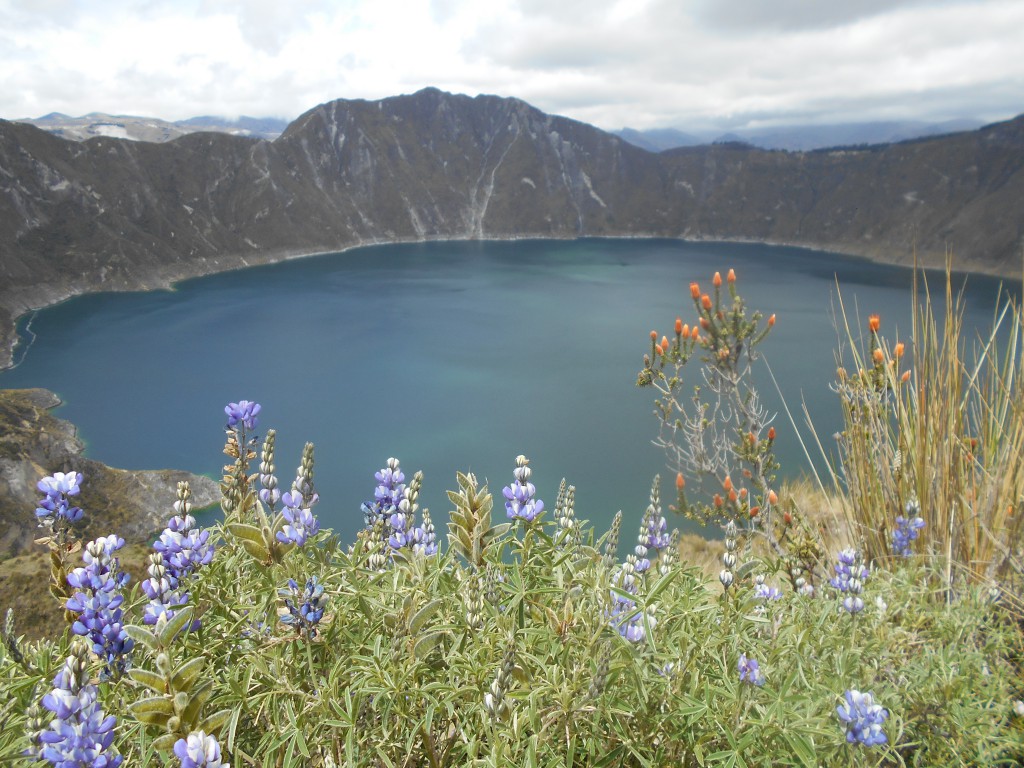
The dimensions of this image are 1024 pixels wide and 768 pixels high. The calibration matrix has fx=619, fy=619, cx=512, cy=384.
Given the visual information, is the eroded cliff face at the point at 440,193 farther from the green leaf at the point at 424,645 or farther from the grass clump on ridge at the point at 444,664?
the green leaf at the point at 424,645

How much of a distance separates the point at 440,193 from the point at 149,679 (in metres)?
101

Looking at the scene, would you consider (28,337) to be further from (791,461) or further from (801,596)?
(801,596)

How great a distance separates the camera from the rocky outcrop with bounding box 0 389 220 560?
51.2 feet

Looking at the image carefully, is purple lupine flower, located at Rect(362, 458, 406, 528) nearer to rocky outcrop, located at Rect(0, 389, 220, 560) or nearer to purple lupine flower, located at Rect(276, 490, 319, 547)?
purple lupine flower, located at Rect(276, 490, 319, 547)

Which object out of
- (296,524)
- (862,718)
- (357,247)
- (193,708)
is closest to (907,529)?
(862,718)

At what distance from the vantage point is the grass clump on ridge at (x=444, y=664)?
4.04 ft

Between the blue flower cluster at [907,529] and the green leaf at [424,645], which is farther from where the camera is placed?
the blue flower cluster at [907,529]

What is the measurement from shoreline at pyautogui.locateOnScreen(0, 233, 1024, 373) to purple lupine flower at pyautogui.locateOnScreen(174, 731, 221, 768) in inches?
781

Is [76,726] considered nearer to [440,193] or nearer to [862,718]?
[862,718]

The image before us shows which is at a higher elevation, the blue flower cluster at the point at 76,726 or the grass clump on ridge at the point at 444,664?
the blue flower cluster at the point at 76,726

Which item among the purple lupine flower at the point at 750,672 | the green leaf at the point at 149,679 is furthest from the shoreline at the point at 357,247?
the green leaf at the point at 149,679

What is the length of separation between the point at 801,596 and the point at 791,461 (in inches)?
709

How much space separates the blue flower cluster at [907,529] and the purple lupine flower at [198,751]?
274 cm

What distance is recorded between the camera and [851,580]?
84.3 inches
